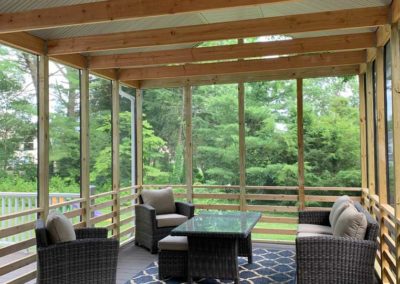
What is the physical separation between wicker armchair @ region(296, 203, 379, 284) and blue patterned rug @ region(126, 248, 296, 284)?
0.78 metres

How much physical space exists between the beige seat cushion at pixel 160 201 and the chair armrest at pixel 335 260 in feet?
9.20

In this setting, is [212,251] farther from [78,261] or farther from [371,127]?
[371,127]

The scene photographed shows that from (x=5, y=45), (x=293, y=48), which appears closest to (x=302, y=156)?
(x=293, y=48)

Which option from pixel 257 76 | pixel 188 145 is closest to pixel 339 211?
pixel 257 76

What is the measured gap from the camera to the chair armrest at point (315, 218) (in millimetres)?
4953

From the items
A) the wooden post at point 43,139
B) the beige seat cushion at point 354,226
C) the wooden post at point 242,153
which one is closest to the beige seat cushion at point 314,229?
the beige seat cushion at point 354,226

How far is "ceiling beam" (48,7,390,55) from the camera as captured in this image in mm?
3588

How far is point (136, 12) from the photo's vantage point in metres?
3.18

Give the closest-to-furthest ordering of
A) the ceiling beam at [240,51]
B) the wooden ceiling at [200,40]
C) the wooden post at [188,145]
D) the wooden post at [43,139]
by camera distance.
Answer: the wooden ceiling at [200,40], the wooden post at [43,139], the ceiling beam at [240,51], the wooden post at [188,145]

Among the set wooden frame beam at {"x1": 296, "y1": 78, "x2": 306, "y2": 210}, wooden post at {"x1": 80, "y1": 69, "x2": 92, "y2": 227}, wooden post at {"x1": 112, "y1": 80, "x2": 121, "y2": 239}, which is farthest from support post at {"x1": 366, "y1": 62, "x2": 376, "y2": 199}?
wooden post at {"x1": 80, "y1": 69, "x2": 92, "y2": 227}

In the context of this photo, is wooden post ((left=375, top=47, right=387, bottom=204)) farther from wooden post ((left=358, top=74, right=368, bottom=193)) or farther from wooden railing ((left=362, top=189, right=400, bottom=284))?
wooden post ((left=358, top=74, right=368, bottom=193))

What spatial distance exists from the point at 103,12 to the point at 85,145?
7.91 ft

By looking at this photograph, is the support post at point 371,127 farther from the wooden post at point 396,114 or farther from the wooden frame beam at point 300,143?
the wooden post at point 396,114

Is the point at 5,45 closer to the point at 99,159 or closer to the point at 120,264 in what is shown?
the point at 99,159
